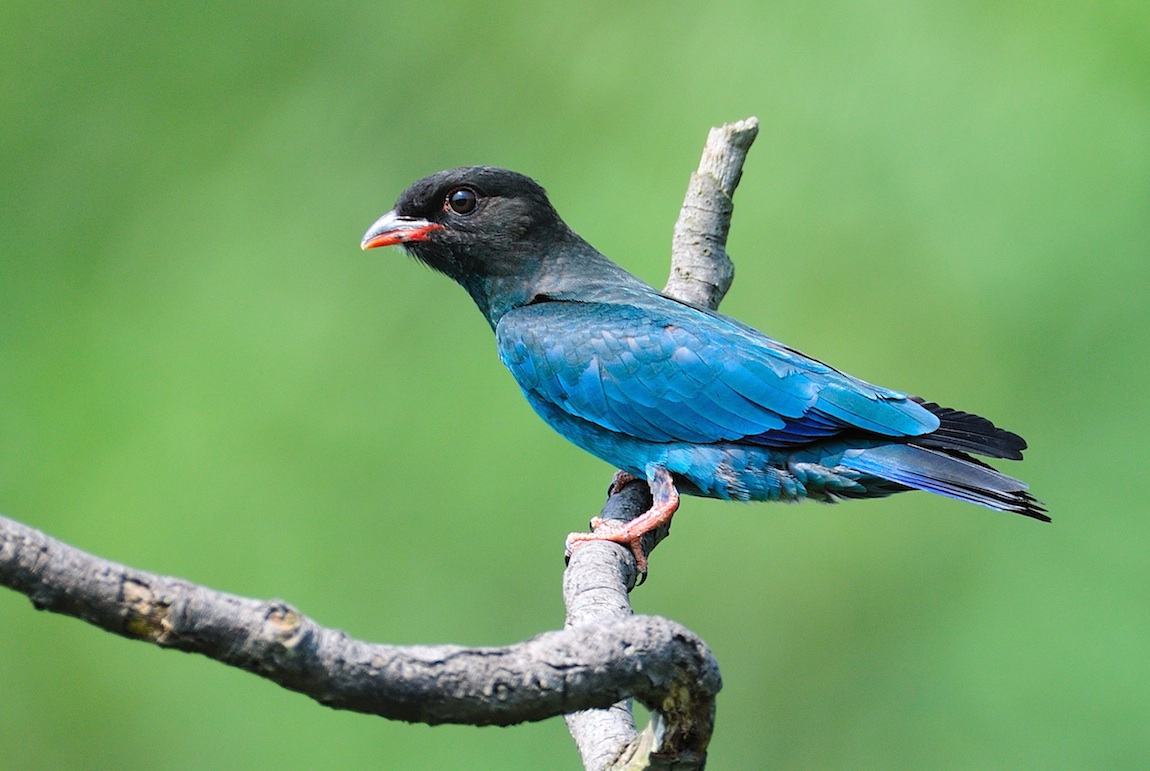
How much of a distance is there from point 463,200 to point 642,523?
5.36ft

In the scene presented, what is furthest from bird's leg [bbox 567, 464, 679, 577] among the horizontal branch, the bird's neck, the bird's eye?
the horizontal branch

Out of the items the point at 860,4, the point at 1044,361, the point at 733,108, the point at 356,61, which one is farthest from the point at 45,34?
the point at 1044,361

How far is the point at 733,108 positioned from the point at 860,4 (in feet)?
2.77

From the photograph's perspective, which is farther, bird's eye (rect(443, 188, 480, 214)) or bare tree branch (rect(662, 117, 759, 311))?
bare tree branch (rect(662, 117, 759, 311))

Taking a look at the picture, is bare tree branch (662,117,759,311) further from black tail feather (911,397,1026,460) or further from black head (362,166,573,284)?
black tail feather (911,397,1026,460)

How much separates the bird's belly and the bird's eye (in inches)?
41.1

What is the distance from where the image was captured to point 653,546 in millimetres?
4566

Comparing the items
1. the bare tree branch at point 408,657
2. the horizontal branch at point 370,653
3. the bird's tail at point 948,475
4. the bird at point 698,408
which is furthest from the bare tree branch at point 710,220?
the horizontal branch at point 370,653

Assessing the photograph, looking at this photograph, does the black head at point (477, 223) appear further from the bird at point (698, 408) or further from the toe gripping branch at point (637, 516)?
the toe gripping branch at point (637, 516)

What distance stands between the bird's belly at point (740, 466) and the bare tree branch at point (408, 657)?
1522 mm

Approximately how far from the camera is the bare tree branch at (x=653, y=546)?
2.85 m

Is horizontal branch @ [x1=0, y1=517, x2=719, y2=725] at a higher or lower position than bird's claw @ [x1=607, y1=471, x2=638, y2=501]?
lower

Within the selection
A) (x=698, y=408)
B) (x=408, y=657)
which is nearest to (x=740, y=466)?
(x=698, y=408)

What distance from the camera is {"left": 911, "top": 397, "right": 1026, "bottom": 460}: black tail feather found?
4.32m
